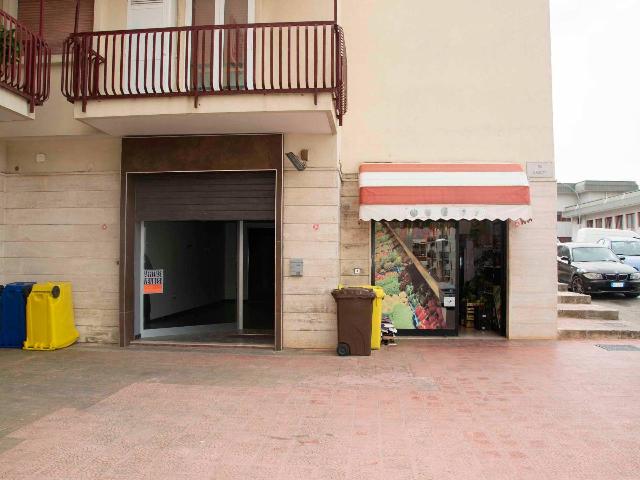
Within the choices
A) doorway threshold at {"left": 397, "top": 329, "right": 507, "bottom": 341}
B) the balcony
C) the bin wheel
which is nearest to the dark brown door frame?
the balcony

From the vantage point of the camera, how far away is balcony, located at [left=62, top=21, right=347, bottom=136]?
778cm

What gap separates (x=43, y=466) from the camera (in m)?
4.17

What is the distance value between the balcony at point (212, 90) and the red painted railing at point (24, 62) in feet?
1.28

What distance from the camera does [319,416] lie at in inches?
214

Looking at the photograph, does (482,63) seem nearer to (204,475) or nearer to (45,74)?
(45,74)

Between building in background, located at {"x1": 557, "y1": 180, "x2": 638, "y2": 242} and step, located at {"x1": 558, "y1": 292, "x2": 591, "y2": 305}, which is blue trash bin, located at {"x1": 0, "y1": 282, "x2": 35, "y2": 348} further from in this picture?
building in background, located at {"x1": 557, "y1": 180, "x2": 638, "y2": 242}

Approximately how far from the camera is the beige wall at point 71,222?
9414 millimetres

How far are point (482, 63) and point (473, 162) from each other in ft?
6.47

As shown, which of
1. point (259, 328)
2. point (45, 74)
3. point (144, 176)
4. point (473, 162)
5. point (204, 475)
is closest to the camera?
point (204, 475)

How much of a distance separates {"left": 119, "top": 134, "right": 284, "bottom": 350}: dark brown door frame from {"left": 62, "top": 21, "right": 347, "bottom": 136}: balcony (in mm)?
247

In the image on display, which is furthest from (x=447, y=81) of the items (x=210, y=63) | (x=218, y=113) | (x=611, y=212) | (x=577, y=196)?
(x=577, y=196)

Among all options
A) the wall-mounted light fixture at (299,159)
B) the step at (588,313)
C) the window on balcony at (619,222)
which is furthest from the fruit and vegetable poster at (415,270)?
the window on balcony at (619,222)

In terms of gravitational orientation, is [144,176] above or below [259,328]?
above

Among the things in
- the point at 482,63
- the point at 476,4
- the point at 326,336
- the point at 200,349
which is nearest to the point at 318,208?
the point at 326,336
